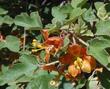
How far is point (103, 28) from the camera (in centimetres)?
148

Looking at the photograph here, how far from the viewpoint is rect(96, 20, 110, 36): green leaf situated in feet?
4.80

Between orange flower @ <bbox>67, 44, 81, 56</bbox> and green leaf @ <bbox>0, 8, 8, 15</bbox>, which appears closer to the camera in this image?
orange flower @ <bbox>67, 44, 81, 56</bbox>

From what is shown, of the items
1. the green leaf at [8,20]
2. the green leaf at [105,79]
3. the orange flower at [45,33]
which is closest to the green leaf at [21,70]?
the orange flower at [45,33]

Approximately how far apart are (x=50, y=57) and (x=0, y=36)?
1.83 ft

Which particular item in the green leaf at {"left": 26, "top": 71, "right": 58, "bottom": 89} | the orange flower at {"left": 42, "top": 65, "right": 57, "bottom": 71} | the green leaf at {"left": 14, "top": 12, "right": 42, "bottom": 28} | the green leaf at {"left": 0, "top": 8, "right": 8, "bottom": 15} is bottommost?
the green leaf at {"left": 26, "top": 71, "right": 58, "bottom": 89}

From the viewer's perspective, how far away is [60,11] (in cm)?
156

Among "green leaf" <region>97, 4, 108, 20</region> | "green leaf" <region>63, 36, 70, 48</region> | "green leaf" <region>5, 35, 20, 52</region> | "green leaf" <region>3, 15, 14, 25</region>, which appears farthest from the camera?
"green leaf" <region>3, 15, 14, 25</region>

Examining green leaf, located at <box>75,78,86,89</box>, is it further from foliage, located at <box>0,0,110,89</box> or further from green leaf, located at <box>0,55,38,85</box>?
green leaf, located at <box>0,55,38,85</box>

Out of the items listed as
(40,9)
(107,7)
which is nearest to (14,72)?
(107,7)

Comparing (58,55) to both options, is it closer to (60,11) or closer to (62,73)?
(62,73)

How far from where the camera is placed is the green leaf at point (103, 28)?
146 cm

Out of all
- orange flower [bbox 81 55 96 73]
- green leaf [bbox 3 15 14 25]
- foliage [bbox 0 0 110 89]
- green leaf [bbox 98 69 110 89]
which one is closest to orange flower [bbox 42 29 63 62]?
foliage [bbox 0 0 110 89]

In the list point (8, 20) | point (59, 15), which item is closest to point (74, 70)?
point (59, 15)

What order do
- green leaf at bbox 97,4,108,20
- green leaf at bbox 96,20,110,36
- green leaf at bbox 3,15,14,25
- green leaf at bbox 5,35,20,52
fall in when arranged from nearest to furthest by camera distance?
green leaf at bbox 96,20,110,36 < green leaf at bbox 97,4,108,20 < green leaf at bbox 5,35,20,52 < green leaf at bbox 3,15,14,25
